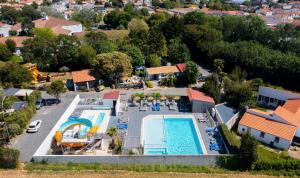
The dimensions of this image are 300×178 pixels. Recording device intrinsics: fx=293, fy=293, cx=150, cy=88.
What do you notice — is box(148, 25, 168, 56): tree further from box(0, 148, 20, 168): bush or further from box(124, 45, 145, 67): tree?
box(0, 148, 20, 168): bush

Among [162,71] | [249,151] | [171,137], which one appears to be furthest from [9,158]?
[162,71]

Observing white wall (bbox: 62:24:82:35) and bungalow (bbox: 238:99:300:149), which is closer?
bungalow (bbox: 238:99:300:149)

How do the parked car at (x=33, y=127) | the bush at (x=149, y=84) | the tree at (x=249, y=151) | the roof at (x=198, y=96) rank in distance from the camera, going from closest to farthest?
the tree at (x=249, y=151), the parked car at (x=33, y=127), the roof at (x=198, y=96), the bush at (x=149, y=84)

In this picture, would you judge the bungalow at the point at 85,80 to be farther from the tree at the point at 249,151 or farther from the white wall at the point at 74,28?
the white wall at the point at 74,28

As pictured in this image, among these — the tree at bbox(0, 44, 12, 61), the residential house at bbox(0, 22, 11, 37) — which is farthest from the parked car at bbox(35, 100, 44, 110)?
the residential house at bbox(0, 22, 11, 37)

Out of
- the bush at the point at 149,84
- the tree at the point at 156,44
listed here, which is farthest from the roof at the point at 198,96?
the tree at the point at 156,44

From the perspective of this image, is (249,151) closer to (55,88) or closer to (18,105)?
(55,88)

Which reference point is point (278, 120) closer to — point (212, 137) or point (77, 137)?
point (212, 137)
